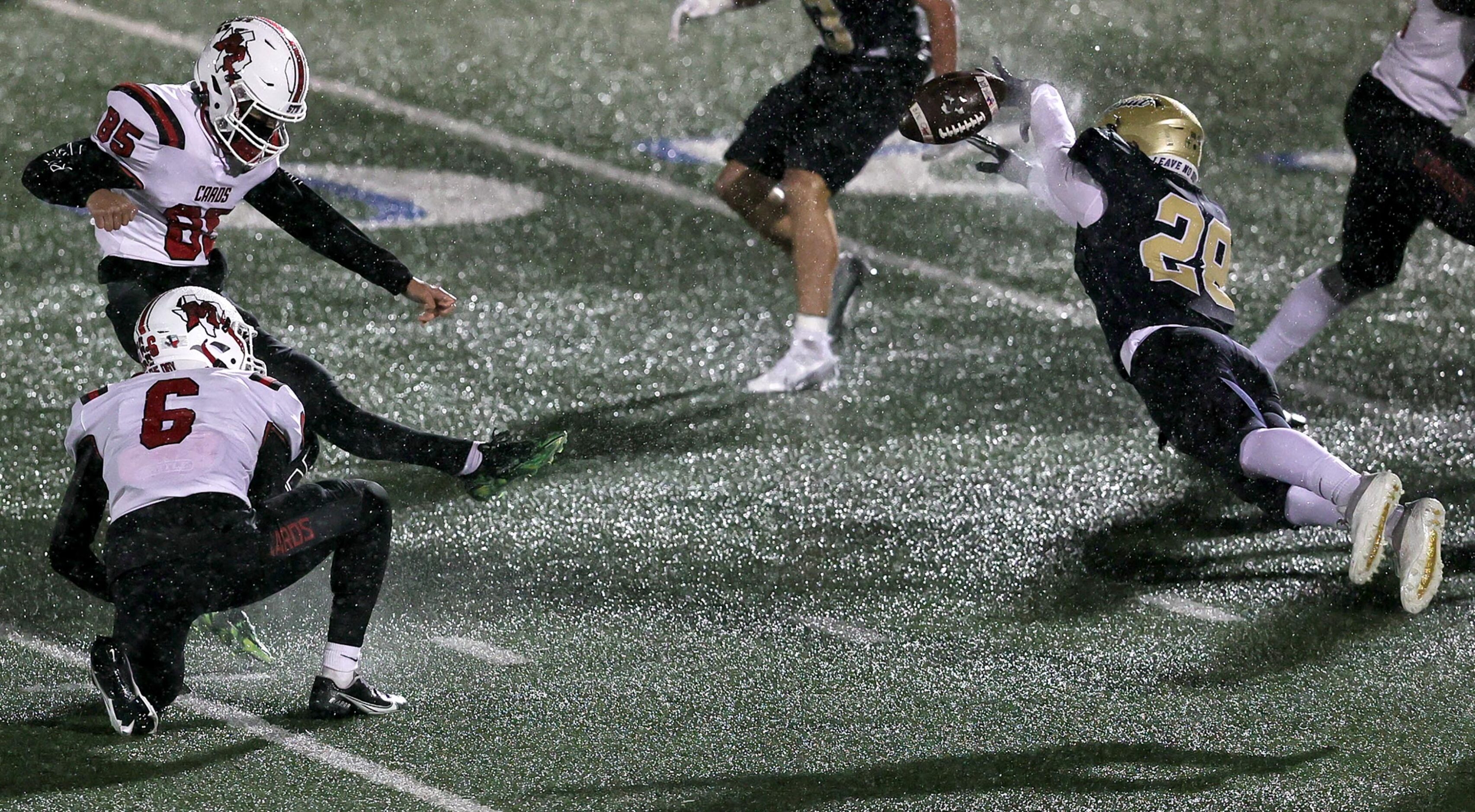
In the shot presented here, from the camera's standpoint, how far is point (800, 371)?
20.0 ft

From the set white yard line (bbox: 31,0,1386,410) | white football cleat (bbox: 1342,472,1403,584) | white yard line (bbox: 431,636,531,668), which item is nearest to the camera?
white football cleat (bbox: 1342,472,1403,584)

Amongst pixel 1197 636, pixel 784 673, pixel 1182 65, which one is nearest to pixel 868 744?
pixel 784 673

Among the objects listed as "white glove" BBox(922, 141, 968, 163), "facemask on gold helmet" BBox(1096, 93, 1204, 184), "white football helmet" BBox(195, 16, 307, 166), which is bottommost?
"white glove" BBox(922, 141, 968, 163)

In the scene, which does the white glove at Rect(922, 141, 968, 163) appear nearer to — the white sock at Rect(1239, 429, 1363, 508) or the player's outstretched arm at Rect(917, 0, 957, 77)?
the player's outstretched arm at Rect(917, 0, 957, 77)

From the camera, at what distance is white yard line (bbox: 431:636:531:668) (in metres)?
4.19

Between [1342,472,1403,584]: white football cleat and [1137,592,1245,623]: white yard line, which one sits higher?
[1342,472,1403,584]: white football cleat

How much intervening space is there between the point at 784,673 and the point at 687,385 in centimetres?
216

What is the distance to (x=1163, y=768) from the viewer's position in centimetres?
358

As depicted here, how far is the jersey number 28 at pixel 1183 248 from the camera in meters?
4.61

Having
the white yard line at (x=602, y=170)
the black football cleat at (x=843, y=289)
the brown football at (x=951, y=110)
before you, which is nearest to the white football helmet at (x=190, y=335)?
the brown football at (x=951, y=110)

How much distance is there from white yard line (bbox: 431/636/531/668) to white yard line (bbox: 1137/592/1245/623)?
5.51 ft

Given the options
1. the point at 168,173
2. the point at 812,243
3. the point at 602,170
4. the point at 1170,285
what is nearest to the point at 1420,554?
the point at 1170,285

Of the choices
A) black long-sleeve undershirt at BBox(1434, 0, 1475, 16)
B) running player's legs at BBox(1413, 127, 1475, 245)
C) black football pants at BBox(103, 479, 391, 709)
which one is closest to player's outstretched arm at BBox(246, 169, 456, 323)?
black football pants at BBox(103, 479, 391, 709)

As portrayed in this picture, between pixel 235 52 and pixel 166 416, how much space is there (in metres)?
1.18
